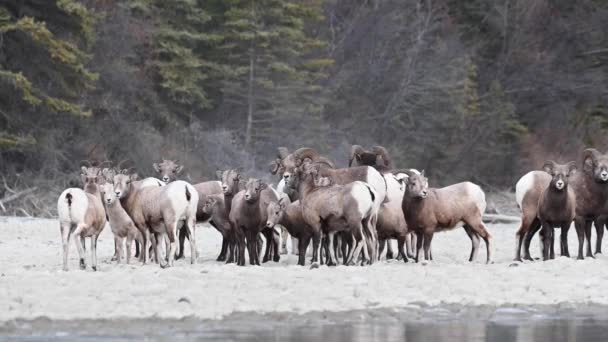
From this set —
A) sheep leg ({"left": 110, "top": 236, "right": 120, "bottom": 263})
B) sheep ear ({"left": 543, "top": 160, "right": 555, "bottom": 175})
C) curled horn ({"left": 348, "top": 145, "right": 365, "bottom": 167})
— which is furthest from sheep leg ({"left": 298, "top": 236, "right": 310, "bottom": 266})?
sheep ear ({"left": 543, "top": 160, "right": 555, "bottom": 175})

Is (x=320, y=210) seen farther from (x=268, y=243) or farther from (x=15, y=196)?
(x=15, y=196)

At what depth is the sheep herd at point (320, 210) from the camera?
64.3 feet

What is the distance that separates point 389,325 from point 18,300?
4.24m

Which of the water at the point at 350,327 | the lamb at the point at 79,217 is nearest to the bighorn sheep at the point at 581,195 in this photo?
the water at the point at 350,327

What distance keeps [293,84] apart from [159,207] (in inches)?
972

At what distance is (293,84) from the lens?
44.1 m

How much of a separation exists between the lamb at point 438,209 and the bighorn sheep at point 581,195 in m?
0.88

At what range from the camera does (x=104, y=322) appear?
14.1 m

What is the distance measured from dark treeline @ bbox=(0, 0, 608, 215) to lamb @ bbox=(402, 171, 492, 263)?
1359 cm

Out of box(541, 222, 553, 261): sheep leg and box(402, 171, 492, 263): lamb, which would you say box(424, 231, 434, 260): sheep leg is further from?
box(541, 222, 553, 261): sheep leg

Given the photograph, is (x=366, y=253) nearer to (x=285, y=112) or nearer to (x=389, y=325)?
(x=389, y=325)

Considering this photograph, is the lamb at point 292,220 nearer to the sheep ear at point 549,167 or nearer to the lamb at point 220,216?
the lamb at point 220,216

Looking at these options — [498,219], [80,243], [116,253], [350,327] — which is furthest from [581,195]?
[498,219]

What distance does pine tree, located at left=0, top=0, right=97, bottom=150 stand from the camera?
32.1 meters
